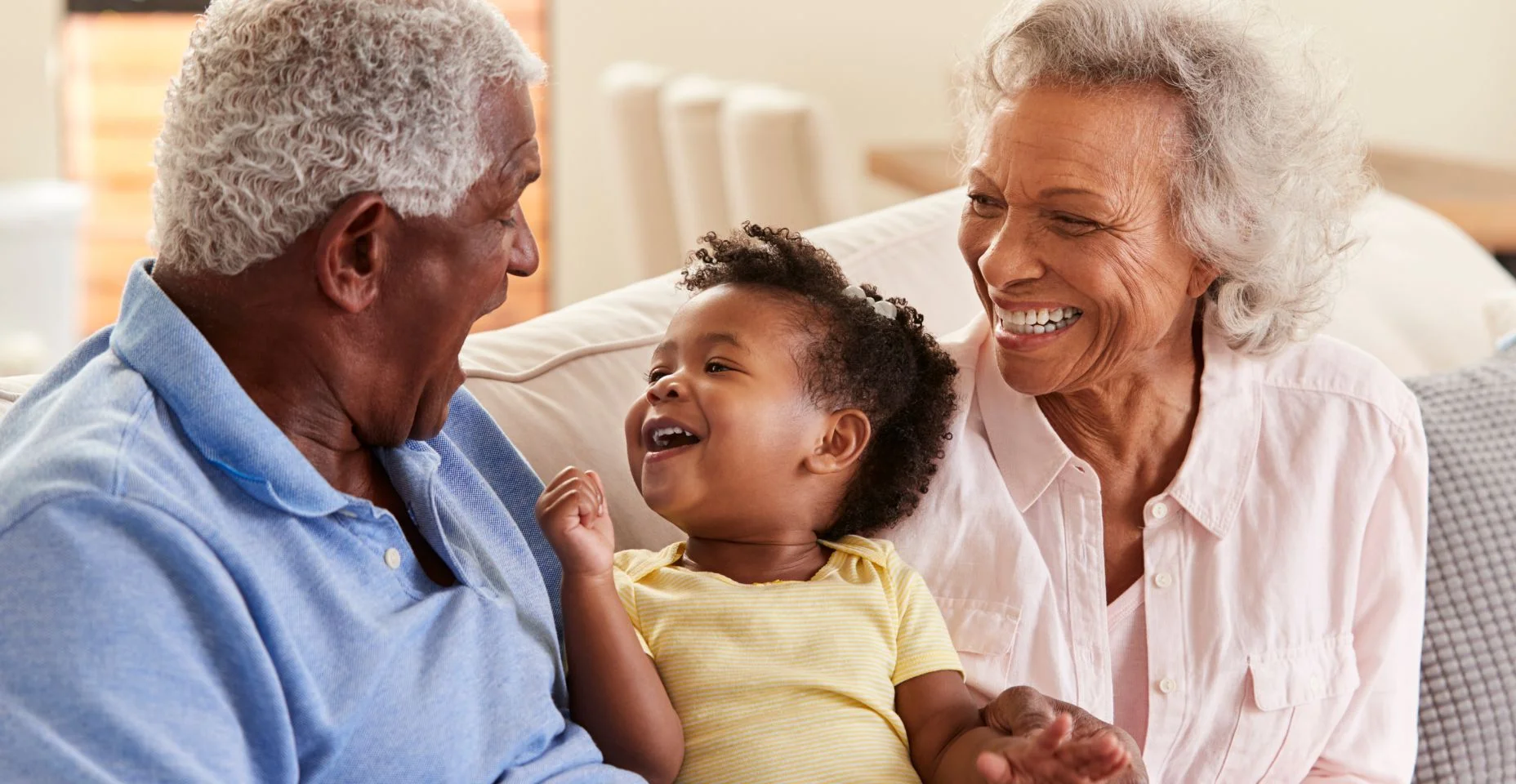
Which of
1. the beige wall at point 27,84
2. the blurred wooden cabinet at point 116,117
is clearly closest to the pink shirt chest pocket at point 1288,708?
the blurred wooden cabinet at point 116,117

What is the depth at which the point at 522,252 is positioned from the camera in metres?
1.24

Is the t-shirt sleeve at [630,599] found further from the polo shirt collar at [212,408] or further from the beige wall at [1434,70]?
the beige wall at [1434,70]

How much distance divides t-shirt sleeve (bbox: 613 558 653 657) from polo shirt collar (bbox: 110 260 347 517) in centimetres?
41

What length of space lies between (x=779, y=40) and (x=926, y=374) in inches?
164

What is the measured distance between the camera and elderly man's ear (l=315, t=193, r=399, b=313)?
1.11 meters

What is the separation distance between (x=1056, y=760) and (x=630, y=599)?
0.44 meters

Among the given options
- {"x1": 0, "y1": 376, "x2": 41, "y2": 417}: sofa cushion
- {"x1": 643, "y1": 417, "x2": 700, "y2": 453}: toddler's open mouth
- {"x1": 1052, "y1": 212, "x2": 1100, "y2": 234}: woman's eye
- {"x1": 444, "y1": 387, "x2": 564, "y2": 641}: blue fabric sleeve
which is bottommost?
{"x1": 444, "y1": 387, "x2": 564, "y2": 641}: blue fabric sleeve

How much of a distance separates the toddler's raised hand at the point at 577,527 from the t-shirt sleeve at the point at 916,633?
0.32 meters

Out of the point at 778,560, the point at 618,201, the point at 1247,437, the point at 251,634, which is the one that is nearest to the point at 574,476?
the point at 778,560

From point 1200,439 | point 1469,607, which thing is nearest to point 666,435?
point 1200,439

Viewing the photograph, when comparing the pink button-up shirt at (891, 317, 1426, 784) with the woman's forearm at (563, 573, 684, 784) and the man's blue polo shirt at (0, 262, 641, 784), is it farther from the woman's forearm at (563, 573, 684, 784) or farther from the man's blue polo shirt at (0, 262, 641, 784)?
the man's blue polo shirt at (0, 262, 641, 784)

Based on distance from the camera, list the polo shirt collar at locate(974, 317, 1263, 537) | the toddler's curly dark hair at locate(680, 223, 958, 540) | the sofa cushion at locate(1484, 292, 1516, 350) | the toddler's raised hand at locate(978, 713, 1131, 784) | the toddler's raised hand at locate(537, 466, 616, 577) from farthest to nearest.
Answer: the sofa cushion at locate(1484, 292, 1516, 350)
the polo shirt collar at locate(974, 317, 1263, 537)
the toddler's curly dark hair at locate(680, 223, 958, 540)
the toddler's raised hand at locate(537, 466, 616, 577)
the toddler's raised hand at locate(978, 713, 1131, 784)

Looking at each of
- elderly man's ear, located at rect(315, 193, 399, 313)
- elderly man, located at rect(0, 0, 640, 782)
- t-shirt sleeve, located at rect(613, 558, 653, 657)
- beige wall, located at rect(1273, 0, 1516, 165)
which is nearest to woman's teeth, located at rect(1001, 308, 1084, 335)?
t-shirt sleeve, located at rect(613, 558, 653, 657)

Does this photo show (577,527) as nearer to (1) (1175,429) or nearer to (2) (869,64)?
(1) (1175,429)
